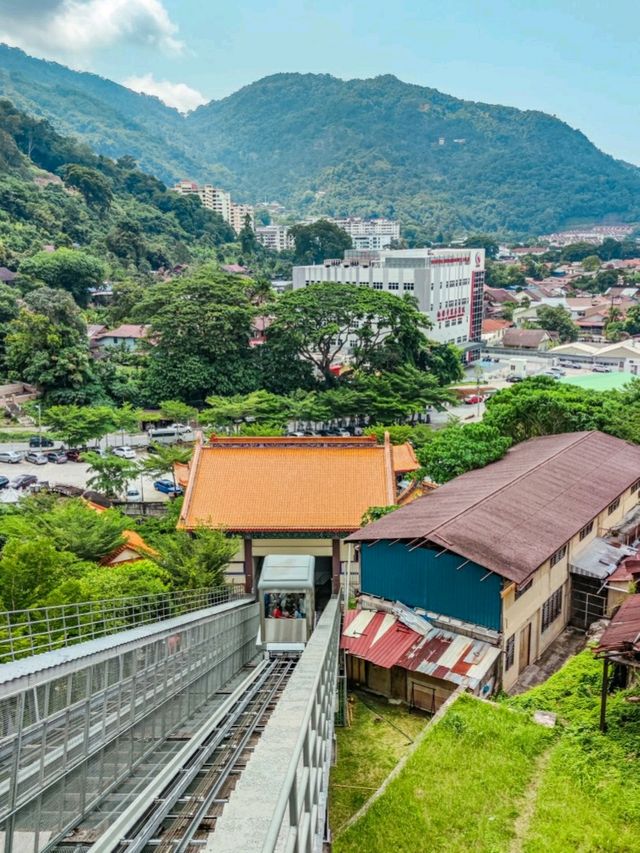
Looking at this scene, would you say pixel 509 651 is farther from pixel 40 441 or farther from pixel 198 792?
pixel 40 441

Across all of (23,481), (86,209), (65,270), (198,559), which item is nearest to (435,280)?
(65,270)

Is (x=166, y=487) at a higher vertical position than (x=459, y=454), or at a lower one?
lower

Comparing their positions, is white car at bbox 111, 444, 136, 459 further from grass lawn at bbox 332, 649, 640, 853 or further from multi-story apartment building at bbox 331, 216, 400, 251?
multi-story apartment building at bbox 331, 216, 400, 251

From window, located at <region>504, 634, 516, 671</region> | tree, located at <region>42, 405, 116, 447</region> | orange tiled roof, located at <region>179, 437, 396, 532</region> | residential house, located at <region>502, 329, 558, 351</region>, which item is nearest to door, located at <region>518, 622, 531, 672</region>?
window, located at <region>504, 634, 516, 671</region>

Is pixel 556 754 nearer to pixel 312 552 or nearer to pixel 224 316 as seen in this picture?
pixel 312 552

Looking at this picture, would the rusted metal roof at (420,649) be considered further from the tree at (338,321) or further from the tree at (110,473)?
the tree at (338,321)

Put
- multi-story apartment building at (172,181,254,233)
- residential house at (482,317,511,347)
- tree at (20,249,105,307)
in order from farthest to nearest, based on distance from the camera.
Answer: multi-story apartment building at (172,181,254,233) < residential house at (482,317,511,347) < tree at (20,249,105,307)
